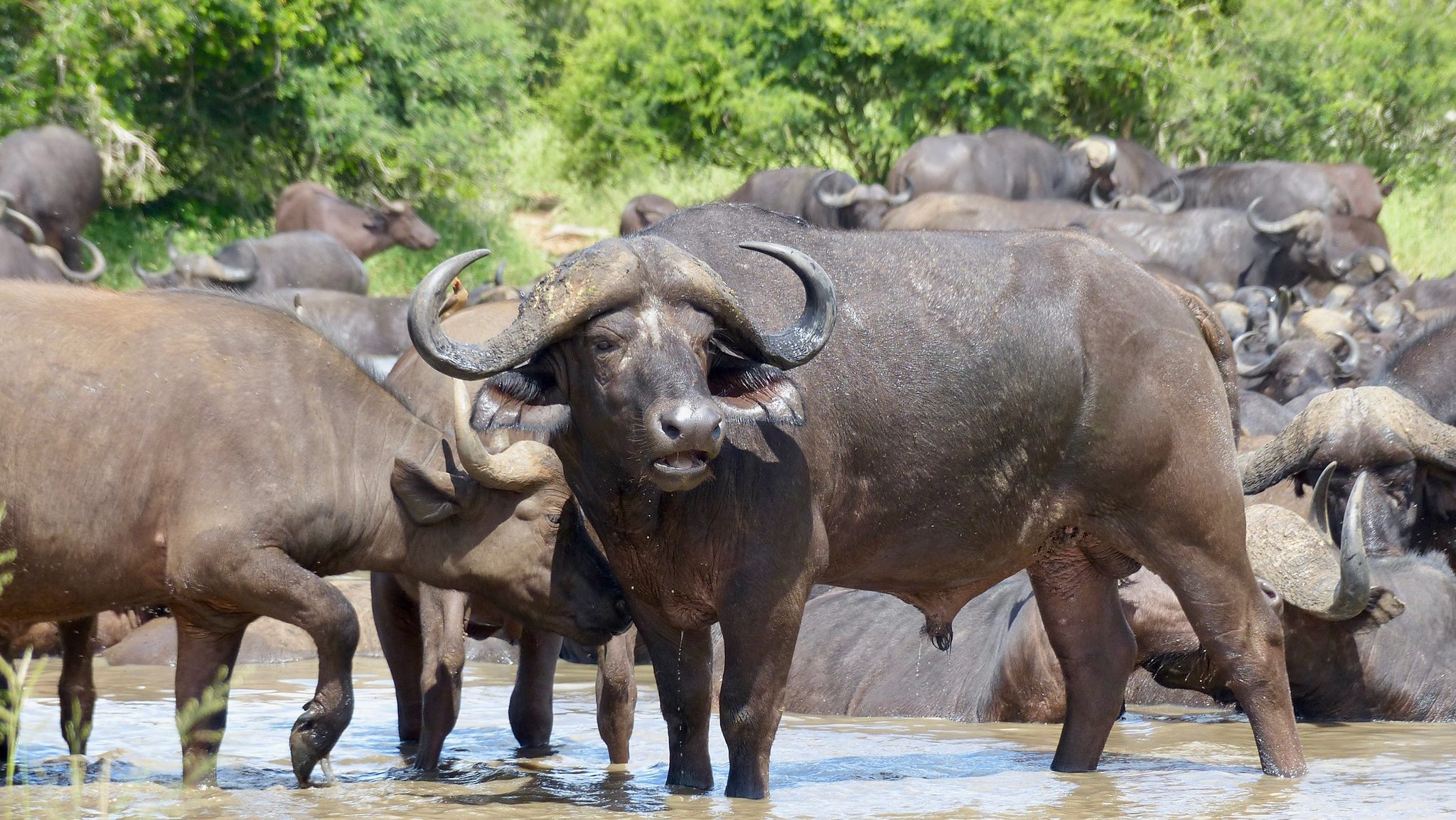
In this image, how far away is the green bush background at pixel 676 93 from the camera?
26406mm

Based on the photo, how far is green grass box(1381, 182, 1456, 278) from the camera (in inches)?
1203

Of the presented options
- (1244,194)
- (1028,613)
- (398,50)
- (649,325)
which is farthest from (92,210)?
(649,325)

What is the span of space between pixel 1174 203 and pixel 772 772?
74.6 ft

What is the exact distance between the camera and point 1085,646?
271 inches

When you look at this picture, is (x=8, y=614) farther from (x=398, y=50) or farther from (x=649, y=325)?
(x=398, y=50)

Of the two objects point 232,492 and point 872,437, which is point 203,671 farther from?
point 872,437

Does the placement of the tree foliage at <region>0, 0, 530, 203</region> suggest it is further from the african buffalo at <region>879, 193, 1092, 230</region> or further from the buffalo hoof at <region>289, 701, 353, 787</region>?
the buffalo hoof at <region>289, 701, 353, 787</region>

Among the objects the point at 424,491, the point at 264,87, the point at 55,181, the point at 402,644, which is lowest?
the point at 402,644

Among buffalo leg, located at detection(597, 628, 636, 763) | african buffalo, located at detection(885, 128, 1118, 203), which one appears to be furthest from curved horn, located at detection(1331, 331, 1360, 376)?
buffalo leg, located at detection(597, 628, 636, 763)

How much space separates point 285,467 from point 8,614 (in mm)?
1102

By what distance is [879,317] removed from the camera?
20.0 ft

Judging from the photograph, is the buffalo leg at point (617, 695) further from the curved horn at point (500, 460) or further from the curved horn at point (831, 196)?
the curved horn at point (831, 196)

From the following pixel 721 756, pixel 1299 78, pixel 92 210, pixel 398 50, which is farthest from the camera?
pixel 1299 78

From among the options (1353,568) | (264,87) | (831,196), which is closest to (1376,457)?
(1353,568)
